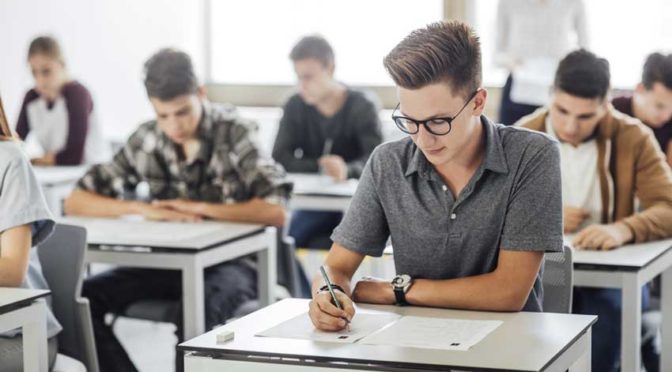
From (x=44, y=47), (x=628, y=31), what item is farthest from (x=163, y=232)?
(x=628, y=31)

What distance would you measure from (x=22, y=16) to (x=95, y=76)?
2.20ft

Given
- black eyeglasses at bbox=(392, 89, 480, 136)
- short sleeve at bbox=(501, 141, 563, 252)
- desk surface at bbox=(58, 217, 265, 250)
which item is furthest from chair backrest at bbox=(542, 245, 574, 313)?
desk surface at bbox=(58, 217, 265, 250)

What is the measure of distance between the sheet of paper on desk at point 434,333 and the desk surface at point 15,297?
2.72 feet

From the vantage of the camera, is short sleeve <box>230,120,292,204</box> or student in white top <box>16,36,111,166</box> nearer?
short sleeve <box>230,120,292,204</box>

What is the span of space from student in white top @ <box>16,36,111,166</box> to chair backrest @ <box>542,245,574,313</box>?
3792 millimetres

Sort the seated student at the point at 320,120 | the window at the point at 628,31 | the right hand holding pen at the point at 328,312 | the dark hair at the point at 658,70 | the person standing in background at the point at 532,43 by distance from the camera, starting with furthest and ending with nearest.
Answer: the window at the point at 628,31, the person standing in background at the point at 532,43, the seated student at the point at 320,120, the dark hair at the point at 658,70, the right hand holding pen at the point at 328,312

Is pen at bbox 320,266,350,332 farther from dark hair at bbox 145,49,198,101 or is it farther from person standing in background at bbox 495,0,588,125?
person standing in background at bbox 495,0,588,125

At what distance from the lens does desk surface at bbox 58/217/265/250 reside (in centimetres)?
328

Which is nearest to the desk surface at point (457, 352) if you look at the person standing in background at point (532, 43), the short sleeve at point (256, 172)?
the short sleeve at point (256, 172)

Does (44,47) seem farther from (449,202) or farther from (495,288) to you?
(495,288)

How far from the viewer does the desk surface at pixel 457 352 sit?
6.17ft

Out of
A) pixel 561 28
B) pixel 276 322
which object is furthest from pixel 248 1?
pixel 276 322

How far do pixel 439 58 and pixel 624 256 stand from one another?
42.0 inches

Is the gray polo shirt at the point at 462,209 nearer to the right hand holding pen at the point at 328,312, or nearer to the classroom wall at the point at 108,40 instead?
the right hand holding pen at the point at 328,312
